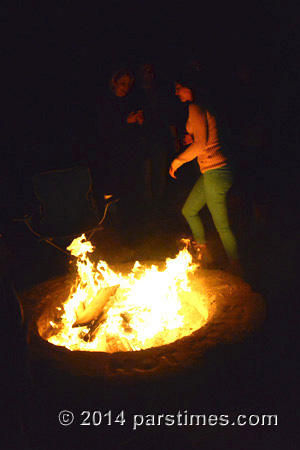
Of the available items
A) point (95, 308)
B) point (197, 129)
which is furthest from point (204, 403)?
point (197, 129)

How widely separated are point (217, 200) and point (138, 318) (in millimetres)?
1560

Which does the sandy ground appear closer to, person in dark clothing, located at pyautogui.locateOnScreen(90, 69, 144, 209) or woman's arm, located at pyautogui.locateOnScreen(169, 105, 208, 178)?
woman's arm, located at pyautogui.locateOnScreen(169, 105, 208, 178)

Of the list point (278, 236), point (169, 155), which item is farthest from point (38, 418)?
point (169, 155)

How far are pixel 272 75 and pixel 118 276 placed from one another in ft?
11.4

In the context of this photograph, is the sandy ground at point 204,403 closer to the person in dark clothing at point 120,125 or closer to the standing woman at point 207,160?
the standing woman at point 207,160

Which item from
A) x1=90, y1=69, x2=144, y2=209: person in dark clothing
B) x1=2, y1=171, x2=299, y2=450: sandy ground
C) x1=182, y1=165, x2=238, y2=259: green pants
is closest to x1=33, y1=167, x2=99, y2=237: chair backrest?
x1=90, y1=69, x2=144, y2=209: person in dark clothing

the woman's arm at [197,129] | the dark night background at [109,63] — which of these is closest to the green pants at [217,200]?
the woman's arm at [197,129]

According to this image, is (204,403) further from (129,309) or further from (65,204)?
(65,204)

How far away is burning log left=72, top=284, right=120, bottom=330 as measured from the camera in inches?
140

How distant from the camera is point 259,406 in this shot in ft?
9.50

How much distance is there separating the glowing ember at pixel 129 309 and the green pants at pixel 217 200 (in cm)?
54

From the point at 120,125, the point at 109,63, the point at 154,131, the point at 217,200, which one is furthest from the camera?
the point at 109,63

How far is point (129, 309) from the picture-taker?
Answer: 3.77 meters

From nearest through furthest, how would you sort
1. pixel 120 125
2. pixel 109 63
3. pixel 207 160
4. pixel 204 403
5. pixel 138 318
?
pixel 204 403, pixel 138 318, pixel 207 160, pixel 120 125, pixel 109 63
